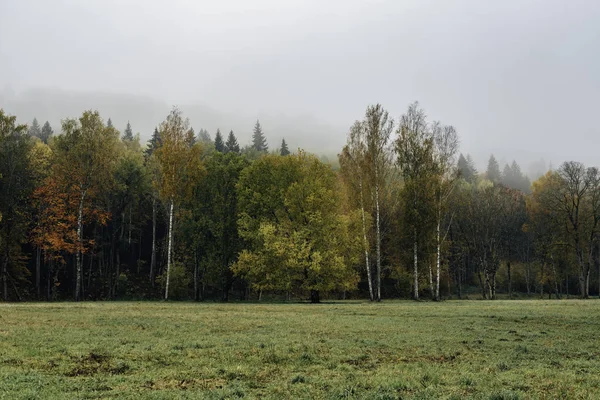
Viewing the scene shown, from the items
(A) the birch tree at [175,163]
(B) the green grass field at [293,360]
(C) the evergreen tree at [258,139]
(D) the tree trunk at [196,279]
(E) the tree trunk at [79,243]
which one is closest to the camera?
(B) the green grass field at [293,360]

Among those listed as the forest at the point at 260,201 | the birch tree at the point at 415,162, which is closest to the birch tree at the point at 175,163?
the forest at the point at 260,201

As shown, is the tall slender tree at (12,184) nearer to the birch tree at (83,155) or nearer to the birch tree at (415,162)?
the birch tree at (83,155)

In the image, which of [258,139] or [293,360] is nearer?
[293,360]

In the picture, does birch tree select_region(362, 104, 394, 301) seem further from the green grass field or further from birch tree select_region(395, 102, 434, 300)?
the green grass field

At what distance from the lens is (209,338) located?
58.6 ft

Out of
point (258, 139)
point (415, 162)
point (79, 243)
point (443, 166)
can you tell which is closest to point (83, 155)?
point (79, 243)

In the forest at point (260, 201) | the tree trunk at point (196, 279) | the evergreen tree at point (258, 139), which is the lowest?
the tree trunk at point (196, 279)

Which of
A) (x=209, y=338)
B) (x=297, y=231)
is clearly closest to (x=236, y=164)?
(x=297, y=231)

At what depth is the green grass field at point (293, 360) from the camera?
1004 centimetres

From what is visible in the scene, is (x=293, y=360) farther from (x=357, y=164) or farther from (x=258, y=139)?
(x=258, y=139)

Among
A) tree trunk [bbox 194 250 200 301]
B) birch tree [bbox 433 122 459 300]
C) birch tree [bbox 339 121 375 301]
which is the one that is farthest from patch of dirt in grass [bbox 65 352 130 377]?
birch tree [bbox 433 122 459 300]

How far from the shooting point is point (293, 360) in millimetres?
13758

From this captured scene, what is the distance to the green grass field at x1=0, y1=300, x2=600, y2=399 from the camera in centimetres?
1004

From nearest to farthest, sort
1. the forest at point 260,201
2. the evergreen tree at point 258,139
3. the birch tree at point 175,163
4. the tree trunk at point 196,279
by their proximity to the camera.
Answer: the forest at point 260,201 < the birch tree at point 175,163 < the tree trunk at point 196,279 < the evergreen tree at point 258,139
